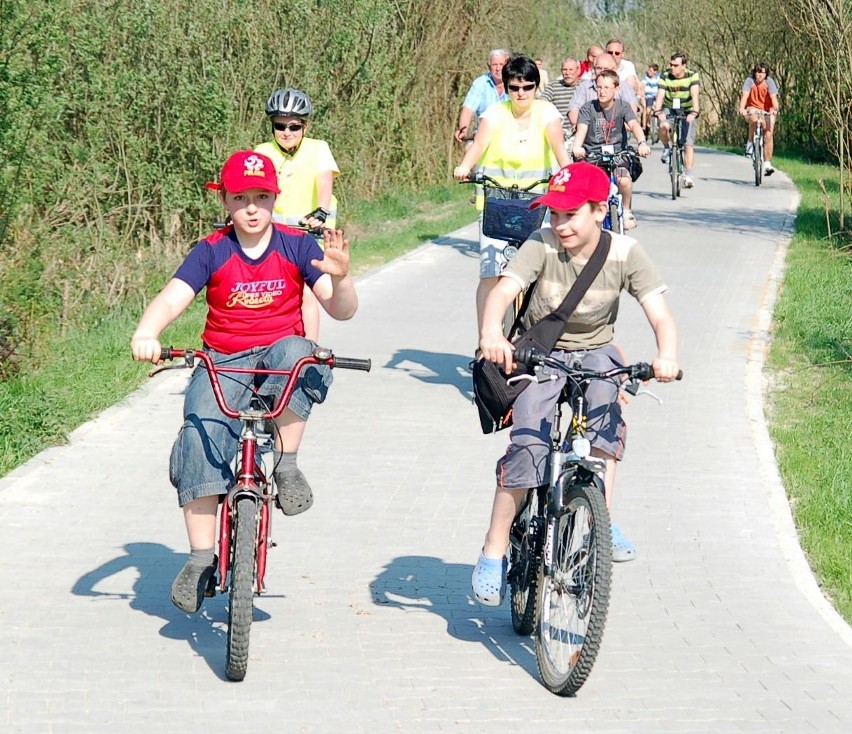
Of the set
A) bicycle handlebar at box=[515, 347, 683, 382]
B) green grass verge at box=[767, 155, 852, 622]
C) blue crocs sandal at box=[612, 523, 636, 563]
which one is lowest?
green grass verge at box=[767, 155, 852, 622]

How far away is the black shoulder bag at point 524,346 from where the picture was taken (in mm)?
5766

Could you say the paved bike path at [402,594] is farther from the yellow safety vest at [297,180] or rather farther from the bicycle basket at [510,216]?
the yellow safety vest at [297,180]

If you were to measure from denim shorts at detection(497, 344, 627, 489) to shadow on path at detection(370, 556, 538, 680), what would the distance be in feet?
2.28

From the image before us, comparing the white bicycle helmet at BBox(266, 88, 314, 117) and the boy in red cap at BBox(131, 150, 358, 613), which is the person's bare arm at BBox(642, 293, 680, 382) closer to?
the boy in red cap at BBox(131, 150, 358, 613)

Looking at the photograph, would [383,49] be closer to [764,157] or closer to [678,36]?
[764,157]

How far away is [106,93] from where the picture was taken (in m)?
15.6

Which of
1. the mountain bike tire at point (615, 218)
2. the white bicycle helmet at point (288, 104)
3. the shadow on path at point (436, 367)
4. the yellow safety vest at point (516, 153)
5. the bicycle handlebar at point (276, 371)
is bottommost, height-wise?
the shadow on path at point (436, 367)

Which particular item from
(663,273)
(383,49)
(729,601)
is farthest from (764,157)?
(729,601)

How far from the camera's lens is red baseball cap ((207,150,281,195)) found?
5.88 m

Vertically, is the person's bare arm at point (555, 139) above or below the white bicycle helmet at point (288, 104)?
below

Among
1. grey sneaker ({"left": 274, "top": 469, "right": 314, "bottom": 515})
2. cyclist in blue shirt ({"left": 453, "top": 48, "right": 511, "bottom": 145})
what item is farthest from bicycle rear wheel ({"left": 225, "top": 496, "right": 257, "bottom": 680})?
cyclist in blue shirt ({"left": 453, "top": 48, "right": 511, "bottom": 145})

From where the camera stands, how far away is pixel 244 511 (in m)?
5.54

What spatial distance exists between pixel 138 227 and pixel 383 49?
5.95m

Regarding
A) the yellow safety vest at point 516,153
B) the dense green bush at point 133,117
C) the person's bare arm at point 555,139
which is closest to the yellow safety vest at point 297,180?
the yellow safety vest at point 516,153
